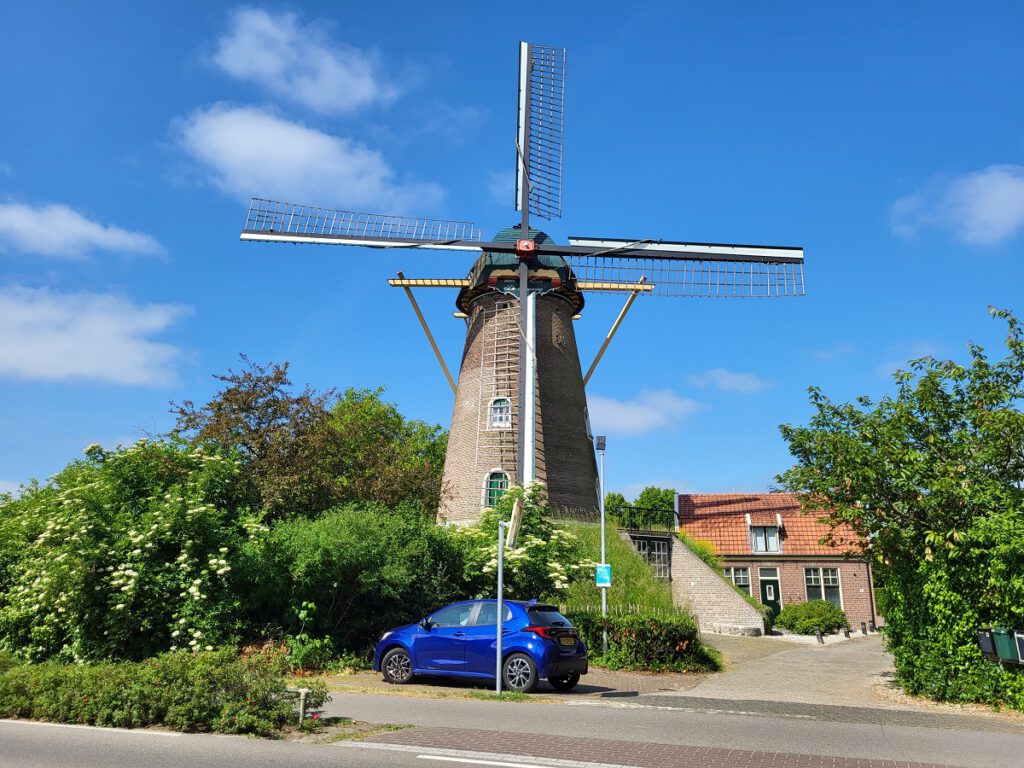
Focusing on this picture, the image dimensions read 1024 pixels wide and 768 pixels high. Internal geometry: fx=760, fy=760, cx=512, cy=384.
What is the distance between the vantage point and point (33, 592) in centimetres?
1412

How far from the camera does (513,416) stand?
92.3 feet

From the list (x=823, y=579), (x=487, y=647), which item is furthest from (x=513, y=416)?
(x=823, y=579)

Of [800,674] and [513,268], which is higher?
[513,268]

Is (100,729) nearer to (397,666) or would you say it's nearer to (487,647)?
(397,666)

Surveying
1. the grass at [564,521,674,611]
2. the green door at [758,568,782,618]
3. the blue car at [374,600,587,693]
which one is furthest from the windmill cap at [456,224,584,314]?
the blue car at [374,600,587,693]

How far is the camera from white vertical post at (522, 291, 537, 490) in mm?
25844

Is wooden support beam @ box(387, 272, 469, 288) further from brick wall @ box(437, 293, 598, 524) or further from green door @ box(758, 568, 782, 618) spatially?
green door @ box(758, 568, 782, 618)

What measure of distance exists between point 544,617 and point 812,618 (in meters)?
22.4

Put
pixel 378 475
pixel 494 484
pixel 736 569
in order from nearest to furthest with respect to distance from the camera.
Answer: pixel 378 475 < pixel 494 484 < pixel 736 569

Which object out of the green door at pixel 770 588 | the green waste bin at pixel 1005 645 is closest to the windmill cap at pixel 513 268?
the green door at pixel 770 588

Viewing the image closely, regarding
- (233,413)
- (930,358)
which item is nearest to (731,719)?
(930,358)

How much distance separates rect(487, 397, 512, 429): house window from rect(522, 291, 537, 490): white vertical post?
1.19 m

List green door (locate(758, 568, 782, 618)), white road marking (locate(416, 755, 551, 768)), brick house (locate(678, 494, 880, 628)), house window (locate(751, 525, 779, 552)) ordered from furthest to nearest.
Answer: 1. house window (locate(751, 525, 779, 552))
2. green door (locate(758, 568, 782, 618))
3. brick house (locate(678, 494, 880, 628))
4. white road marking (locate(416, 755, 551, 768))

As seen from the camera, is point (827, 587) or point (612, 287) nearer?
point (612, 287)
